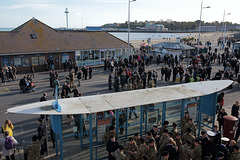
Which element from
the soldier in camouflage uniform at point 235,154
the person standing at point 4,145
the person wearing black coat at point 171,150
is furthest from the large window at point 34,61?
the soldier in camouflage uniform at point 235,154

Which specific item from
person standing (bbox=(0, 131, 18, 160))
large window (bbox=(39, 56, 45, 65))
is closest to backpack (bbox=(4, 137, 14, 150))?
person standing (bbox=(0, 131, 18, 160))

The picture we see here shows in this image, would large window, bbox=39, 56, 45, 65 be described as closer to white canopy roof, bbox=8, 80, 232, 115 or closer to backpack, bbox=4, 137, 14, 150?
white canopy roof, bbox=8, 80, 232, 115

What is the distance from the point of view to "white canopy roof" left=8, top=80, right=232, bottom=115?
739 cm

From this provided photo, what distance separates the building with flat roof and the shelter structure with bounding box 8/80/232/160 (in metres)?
16.8

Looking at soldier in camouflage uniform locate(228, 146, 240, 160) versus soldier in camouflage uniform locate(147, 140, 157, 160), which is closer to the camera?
soldier in camouflage uniform locate(228, 146, 240, 160)

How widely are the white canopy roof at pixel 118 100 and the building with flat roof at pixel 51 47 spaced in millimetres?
18440

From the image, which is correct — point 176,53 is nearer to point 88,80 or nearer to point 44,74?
point 88,80

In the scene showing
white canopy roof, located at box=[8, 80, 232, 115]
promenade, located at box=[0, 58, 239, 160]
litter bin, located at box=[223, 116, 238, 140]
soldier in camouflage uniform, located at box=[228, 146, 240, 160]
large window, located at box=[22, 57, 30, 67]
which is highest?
white canopy roof, located at box=[8, 80, 232, 115]

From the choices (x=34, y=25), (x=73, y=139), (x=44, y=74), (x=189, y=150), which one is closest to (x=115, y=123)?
(x=73, y=139)

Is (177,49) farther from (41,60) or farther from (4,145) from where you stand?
(4,145)

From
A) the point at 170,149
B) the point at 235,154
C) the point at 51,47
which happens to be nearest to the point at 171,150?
the point at 170,149

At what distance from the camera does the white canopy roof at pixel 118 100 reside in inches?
291

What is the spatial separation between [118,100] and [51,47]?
20.1 metres

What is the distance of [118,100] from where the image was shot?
8.91 m
